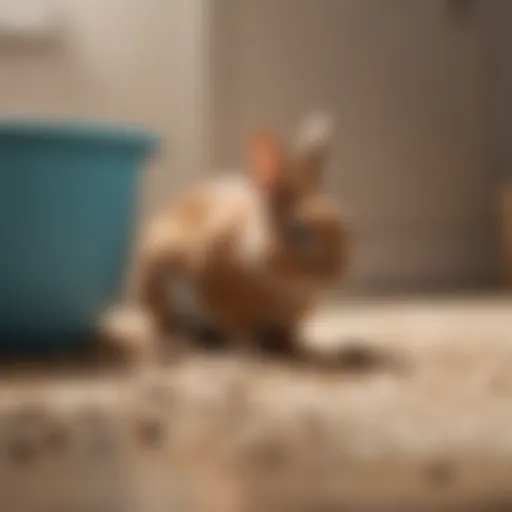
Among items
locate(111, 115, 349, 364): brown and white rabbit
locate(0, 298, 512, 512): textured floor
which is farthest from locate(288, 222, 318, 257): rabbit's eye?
locate(0, 298, 512, 512): textured floor

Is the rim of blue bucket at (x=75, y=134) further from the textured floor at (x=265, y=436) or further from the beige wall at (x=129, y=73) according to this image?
the beige wall at (x=129, y=73)

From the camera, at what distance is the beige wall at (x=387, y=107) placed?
165cm

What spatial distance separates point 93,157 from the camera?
100cm

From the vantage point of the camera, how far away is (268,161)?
1.00 meters

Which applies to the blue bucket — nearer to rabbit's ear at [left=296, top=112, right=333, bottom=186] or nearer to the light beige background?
rabbit's ear at [left=296, top=112, right=333, bottom=186]

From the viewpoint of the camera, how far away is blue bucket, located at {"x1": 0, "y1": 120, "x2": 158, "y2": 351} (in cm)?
97

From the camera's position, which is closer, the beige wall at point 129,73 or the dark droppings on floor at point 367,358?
the dark droppings on floor at point 367,358

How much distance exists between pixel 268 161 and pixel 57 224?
0.65 ft

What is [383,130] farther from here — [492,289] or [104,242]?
[104,242]

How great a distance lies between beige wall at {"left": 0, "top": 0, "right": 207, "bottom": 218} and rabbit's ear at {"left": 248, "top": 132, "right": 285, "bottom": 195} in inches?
22.0

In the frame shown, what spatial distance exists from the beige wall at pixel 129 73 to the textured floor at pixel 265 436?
2.02 ft

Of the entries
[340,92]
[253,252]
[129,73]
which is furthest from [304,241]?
[340,92]

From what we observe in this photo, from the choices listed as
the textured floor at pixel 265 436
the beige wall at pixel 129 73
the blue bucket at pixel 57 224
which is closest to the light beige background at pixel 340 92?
the beige wall at pixel 129 73

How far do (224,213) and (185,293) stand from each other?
99mm
